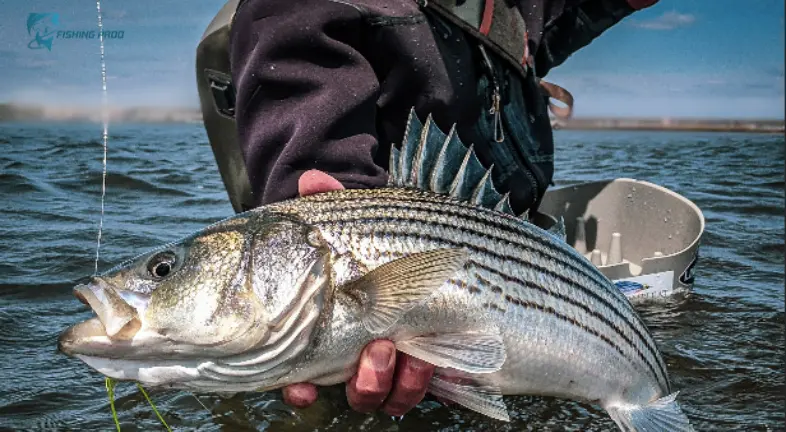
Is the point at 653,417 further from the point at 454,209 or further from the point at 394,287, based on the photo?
the point at 394,287

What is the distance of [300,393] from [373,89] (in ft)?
4.80

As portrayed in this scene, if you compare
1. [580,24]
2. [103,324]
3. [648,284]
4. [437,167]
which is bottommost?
[648,284]

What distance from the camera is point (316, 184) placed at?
271cm

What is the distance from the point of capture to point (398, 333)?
231 centimetres

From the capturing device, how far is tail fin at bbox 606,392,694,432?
9.27 feet

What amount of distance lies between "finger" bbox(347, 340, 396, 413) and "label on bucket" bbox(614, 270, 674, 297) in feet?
7.85

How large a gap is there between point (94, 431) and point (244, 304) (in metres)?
1.25

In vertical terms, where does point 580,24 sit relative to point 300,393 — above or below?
above

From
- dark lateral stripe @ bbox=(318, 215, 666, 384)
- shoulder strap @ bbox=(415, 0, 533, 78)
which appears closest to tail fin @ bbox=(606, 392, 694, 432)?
dark lateral stripe @ bbox=(318, 215, 666, 384)

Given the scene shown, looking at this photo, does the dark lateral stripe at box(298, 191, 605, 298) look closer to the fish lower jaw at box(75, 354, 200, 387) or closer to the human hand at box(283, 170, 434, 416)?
the human hand at box(283, 170, 434, 416)

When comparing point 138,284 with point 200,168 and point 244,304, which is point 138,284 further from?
point 200,168

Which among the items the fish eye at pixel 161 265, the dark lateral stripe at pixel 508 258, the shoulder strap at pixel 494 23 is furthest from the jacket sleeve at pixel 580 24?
the fish eye at pixel 161 265

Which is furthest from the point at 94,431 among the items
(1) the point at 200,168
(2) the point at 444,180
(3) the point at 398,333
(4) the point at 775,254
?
(1) the point at 200,168

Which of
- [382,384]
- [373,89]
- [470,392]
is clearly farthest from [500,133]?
[382,384]
